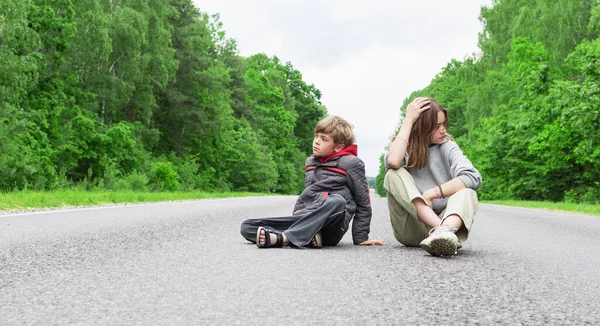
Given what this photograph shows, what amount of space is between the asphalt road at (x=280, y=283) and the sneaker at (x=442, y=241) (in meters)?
0.08

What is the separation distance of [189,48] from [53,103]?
14366 millimetres

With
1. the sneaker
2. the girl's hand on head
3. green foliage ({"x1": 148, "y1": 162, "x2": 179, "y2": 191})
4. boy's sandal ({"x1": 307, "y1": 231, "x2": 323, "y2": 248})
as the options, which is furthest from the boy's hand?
green foliage ({"x1": 148, "y1": 162, "x2": 179, "y2": 191})

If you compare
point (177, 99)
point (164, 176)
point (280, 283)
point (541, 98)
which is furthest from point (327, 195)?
point (177, 99)

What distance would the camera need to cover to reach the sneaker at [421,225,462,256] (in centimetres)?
455

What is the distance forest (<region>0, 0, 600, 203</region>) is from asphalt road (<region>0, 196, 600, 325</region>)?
14.2 m

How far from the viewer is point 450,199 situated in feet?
16.3

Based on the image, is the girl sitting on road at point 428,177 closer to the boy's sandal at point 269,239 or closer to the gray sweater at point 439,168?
the gray sweater at point 439,168

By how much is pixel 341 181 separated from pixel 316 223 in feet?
1.35

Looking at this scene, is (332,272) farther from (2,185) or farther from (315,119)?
(315,119)

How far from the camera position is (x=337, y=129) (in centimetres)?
518

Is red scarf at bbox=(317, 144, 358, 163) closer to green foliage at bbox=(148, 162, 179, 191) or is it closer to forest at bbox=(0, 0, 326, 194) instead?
forest at bbox=(0, 0, 326, 194)

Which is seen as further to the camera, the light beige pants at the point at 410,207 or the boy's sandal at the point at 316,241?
the boy's sandal at the point at 316,241

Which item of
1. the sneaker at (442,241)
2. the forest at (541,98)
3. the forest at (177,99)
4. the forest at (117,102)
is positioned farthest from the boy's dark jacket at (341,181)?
the forest at (541,98)

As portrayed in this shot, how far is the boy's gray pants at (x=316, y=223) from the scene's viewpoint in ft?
16.9
